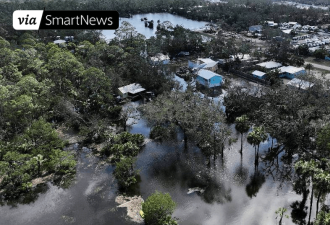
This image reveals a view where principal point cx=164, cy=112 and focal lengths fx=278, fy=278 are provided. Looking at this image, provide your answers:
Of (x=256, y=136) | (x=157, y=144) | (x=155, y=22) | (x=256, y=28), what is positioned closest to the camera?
(x=256, y=136)

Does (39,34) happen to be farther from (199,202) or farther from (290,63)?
(199,202)

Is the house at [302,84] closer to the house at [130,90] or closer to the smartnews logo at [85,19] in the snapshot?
the house at [130,90]

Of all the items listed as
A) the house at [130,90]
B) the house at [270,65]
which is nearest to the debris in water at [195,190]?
the house at [130,90]

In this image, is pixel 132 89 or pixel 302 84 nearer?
pixel 302 84

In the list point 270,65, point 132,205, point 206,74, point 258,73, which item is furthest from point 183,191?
point 270,65

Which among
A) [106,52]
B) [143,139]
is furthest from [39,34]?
[143,139]

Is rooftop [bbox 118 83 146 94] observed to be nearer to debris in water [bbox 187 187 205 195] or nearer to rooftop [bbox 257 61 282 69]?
debris in water [bbox 187 187 205 195]

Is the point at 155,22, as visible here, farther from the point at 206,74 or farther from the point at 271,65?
the point at 206,74
